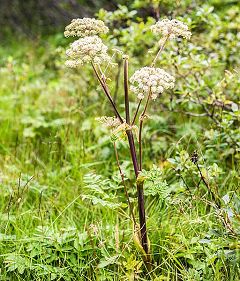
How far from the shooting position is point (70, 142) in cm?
338

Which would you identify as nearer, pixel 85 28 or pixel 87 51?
pixel 87 51

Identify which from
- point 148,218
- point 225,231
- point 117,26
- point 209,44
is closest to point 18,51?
point 117,26

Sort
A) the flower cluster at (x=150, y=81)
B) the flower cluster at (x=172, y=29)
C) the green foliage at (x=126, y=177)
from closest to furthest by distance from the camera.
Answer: the flower cluster at (x=150, y=81) → the flower cluster at (x=172, y=29) → the green foliage at (x=126, y=177)

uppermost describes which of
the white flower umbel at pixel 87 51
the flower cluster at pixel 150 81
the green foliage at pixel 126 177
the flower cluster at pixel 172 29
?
the flower cluster at pixel 172 29

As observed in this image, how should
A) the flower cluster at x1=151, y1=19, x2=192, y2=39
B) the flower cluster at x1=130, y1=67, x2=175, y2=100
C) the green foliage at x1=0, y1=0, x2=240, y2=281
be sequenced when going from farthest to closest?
the green foliage at x1=0, y1=0, x2=240, y2=281 → the flower cluster at x1=151, y1=19, x2=192, y2=39 → the flower cluster at x1=130, y1=67, x2=175, y2=100

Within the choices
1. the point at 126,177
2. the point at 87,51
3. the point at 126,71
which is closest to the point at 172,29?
the point at 126,71

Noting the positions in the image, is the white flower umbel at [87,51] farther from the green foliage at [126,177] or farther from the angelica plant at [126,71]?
the green foliage at [126,177]

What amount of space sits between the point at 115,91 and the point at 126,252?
1.74 m

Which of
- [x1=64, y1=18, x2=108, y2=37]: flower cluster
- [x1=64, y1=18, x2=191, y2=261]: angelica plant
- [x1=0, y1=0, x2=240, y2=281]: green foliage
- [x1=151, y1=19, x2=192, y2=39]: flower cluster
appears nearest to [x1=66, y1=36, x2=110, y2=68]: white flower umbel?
[x1=64, y1=18, x2=191, y2=261]: angelica plant

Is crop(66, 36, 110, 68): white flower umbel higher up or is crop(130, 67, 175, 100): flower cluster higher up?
crop(66, 36, 110, 68): white flower umbel

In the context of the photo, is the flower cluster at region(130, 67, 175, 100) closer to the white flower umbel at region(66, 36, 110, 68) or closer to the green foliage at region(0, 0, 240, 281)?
the white flower umbel at region(66, 36, 110, 68)

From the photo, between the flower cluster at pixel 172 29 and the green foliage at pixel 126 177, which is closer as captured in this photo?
the flower cluster at pixel 172 29

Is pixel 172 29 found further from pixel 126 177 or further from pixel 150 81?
pixel 126 177

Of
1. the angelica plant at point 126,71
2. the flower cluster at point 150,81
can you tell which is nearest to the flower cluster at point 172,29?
the angelica plant at point 126,71
